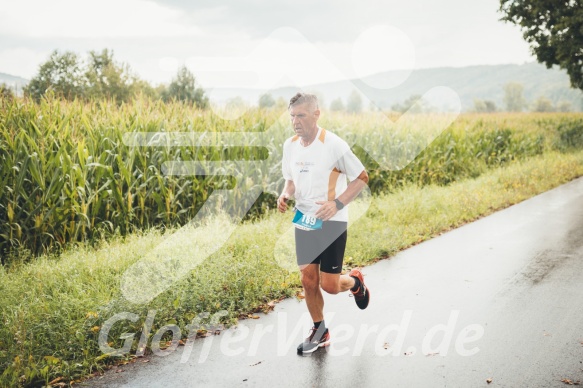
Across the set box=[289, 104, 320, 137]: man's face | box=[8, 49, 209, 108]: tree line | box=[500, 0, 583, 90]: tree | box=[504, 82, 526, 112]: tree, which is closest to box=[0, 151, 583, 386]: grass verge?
box=[289, 104, 320, 137]: man's face

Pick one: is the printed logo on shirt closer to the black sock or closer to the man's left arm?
the man's left arm

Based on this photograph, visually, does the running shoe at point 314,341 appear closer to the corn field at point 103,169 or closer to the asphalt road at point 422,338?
the asphalt road at point 422,338

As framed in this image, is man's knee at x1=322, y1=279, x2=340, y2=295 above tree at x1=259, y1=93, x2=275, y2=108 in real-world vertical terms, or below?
below

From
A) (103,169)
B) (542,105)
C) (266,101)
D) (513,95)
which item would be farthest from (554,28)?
(513,95)

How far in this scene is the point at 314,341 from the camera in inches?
169

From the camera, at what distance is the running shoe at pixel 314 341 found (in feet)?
13.9

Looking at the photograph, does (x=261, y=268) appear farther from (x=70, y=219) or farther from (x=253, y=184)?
(x=253, y=184)

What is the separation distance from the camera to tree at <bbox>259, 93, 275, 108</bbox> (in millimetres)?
12631

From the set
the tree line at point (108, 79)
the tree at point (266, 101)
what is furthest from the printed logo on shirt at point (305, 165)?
the tree line at point (108, 79)

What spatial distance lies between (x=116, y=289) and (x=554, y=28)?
28.6 metres

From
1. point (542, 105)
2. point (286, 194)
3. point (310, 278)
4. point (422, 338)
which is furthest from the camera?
point (542, 105)

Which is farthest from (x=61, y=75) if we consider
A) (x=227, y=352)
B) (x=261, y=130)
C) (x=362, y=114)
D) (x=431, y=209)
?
(x=227, y=352)

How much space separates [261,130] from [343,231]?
7.02 m

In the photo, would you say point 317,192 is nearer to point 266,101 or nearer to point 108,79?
point 266,101
